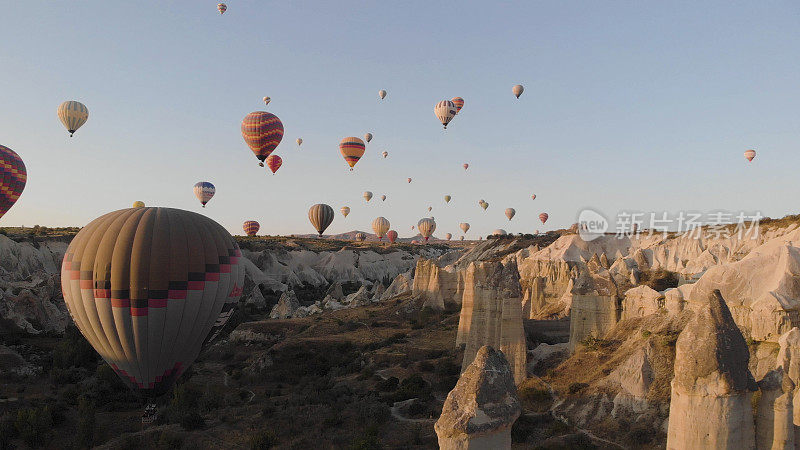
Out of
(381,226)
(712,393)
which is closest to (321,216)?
(381,226)

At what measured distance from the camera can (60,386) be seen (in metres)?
34.4

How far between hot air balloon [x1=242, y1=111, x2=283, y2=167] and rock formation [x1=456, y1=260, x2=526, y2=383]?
2655 centimetres

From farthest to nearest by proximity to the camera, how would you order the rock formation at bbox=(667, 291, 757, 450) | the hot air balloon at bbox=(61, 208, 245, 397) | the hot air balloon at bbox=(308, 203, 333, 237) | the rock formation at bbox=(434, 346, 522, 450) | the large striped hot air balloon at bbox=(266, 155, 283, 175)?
the hot air balloon at bbox=(308, 203, 333, 237)
the large striped hot air balloon at bbox=(266, 155, 283, 175)
the hot air balloon at bbox=(61, 208, 245, 397)
the rock formation at bbox=(667, 291, 757, 450)
the rock formation at bbox=(434, 346, 522, 450)

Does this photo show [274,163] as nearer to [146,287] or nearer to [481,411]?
[146,287]

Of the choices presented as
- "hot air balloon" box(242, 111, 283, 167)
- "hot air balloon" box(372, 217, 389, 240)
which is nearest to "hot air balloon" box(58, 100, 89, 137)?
"hot air balloon" box(242, 111, 283, 167)

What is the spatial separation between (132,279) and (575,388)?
21.7 m

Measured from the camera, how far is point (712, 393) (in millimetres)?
11969

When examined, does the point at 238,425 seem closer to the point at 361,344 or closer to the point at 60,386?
the point at 60,386

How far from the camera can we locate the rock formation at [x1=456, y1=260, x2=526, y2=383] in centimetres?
2903

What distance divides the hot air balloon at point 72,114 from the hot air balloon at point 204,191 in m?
26.1

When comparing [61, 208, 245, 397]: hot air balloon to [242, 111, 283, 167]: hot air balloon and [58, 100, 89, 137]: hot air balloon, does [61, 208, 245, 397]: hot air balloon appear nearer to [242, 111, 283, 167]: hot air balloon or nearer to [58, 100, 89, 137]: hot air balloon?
[242, 111, 283, 167]: hot air balloon

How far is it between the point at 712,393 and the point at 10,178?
203 ft

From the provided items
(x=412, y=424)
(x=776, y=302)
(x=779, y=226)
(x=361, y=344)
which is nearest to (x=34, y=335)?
(x=361, y=344)

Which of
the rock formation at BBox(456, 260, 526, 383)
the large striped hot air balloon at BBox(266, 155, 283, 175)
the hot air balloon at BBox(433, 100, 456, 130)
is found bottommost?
the rock formation at BBox(456, 260, 526, 383)
